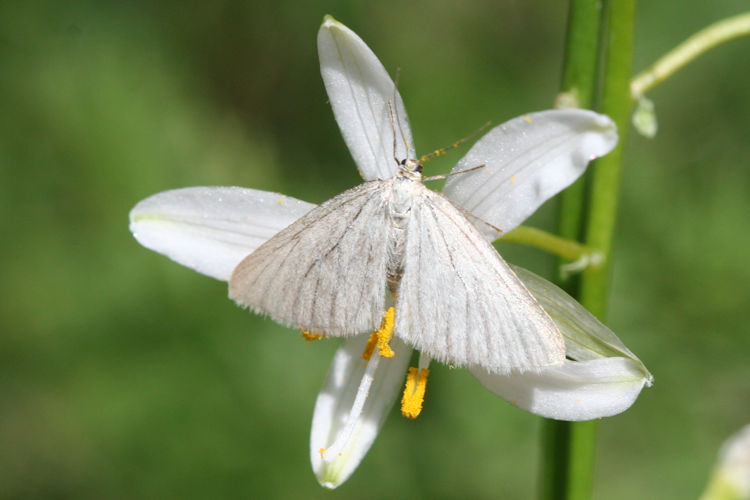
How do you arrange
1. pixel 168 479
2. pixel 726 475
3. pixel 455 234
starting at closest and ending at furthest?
pixel 726 475 → pixel 455 234 → pixel 168 479

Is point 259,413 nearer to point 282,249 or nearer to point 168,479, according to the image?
point 168,479

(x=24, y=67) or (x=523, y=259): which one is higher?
(x=24, y=67)

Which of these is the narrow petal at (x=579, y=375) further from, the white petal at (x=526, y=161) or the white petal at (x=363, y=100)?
the white petal at (x=363, y=100)

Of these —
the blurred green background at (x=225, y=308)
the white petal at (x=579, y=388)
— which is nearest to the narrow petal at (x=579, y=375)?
the white petal at (x=579, y=388)

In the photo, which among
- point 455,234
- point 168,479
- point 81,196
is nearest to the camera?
point 455,234

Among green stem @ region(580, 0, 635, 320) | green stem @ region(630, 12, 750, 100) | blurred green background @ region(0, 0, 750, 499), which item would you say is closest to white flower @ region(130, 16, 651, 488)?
green stem @ region(580, 0, 635, 320)

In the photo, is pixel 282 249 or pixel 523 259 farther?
pixel 523 259

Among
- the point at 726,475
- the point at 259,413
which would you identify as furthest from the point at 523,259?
the point at 726,475

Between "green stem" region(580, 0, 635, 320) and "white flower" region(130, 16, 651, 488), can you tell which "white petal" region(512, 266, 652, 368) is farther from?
"green stem" region(580, 0, 635, 320)
